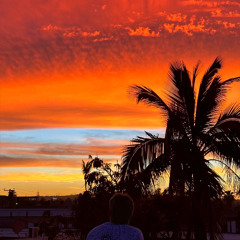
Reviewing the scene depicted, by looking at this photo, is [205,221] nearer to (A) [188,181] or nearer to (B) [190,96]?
(A) [188,181]

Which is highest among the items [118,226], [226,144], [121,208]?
[226,144]

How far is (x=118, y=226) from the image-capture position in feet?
17.4

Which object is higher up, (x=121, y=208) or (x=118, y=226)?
(x=121, y=208)

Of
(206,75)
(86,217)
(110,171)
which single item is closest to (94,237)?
(206,75)

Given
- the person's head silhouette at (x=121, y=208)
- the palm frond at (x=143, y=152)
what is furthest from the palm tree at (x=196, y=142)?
the person's head silhouette at (x=121, y=208)

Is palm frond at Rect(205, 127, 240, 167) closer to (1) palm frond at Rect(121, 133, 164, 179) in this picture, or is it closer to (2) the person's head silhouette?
(1) palm frond at Rect(121, 133, 164, 179)

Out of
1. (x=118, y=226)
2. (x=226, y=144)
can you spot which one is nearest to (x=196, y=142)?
(x=226, y=144)

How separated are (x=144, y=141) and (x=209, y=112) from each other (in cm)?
286

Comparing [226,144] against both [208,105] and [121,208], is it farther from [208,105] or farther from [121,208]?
[121,208]

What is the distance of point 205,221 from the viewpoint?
64.7 ft

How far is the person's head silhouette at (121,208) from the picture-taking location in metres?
5.25

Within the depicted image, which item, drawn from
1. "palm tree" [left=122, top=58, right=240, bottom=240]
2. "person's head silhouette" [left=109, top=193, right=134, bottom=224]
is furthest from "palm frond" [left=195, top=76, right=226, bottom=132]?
"person's head silhouette" [left=109, top=193, right=134, bottom=224]

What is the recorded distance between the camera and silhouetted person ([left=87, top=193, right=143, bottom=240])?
523 cm

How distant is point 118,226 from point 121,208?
19 centimetres
